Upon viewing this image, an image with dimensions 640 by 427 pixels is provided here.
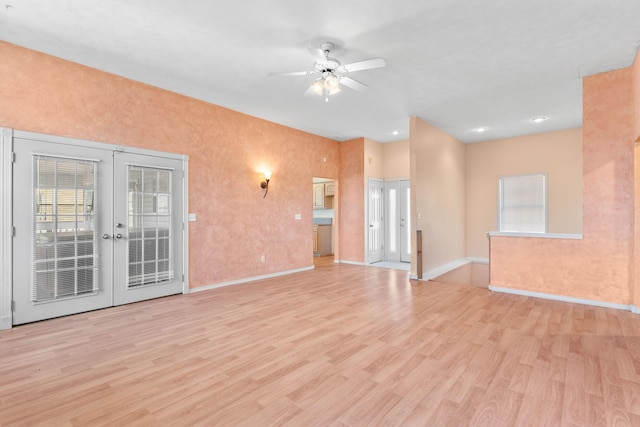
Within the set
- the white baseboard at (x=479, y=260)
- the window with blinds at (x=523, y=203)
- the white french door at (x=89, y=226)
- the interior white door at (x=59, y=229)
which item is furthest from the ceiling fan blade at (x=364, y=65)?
the white baseboard at (x=479, y=260)

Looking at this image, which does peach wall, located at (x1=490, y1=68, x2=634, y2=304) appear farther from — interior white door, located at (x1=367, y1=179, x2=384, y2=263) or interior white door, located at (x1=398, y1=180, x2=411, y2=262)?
interior white door, located at (x1=367, y1=179, x2=384, y2=263)

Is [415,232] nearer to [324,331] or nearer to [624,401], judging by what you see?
[324,331]

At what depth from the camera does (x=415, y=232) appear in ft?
19.0

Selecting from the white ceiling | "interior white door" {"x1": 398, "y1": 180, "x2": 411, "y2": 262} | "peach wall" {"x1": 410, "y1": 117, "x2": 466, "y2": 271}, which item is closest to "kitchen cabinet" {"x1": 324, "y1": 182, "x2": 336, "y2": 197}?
"interior white door" {"x1": 398, "y1": 180, "x2": 411, "y2": 262}

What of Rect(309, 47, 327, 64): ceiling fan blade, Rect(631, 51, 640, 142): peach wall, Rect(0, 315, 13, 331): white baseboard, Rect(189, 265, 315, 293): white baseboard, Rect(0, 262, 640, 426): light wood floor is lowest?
Rect(0, 262, 640, 426): light wood floor

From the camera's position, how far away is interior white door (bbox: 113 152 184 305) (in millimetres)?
4180

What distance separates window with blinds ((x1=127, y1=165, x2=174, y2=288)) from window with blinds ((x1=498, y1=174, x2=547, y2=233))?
291 inches

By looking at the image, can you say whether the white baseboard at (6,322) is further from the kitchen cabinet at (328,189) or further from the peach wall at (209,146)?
the kitchen cabinet at (328,189)

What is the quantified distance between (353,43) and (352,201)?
4.67 m

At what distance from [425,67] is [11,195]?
5.02 m

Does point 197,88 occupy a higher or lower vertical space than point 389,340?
higher

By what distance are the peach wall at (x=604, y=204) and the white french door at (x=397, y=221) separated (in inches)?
141

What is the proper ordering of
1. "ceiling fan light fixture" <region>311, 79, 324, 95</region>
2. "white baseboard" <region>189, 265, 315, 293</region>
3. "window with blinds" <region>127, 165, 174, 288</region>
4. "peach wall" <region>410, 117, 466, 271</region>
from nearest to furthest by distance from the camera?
"ceiling fan light fixture" <region>311, 79, 324, 95</region>
"window with blinds" <region>127, 165, 174, 288</region>
"white baseboard" <region>189, 265, 315, 293</region>
"peach wall" <region>410, 117, 466, 271</region>

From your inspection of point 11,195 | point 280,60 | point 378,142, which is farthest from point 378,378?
point 378,142
